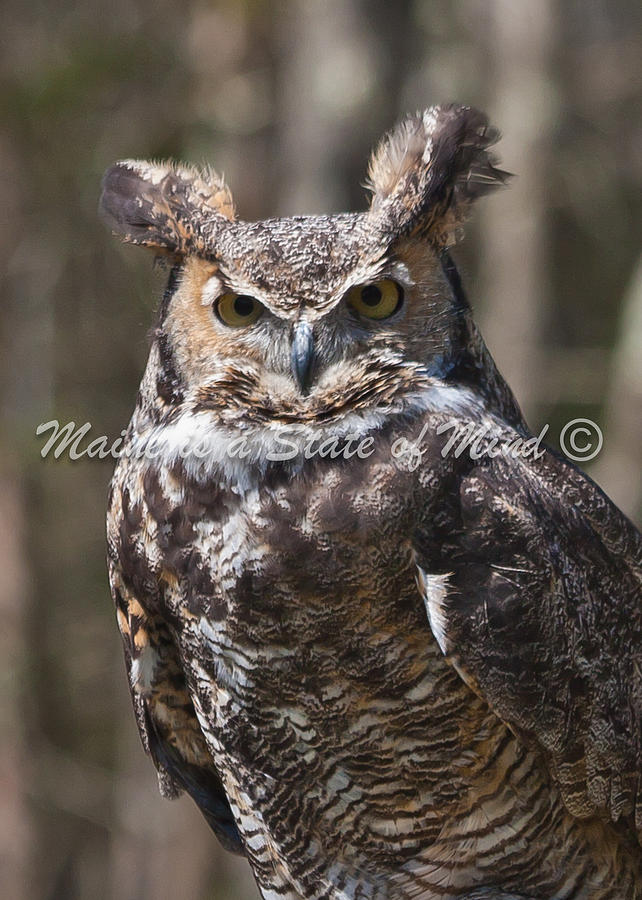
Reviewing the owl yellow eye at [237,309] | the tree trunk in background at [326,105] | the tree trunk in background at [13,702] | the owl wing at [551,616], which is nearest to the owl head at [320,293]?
the owl yellow eye at [237,309]

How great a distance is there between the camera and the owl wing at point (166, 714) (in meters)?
2.26

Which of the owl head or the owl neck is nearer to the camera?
the owl head

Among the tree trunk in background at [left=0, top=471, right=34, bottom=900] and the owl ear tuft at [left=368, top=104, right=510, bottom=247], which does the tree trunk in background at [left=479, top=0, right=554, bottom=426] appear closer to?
the tree trunk in background at [left=0, top=471, right=34, bottom=900]

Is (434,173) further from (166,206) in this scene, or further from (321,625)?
(321,625)

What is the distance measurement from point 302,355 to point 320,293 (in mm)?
132

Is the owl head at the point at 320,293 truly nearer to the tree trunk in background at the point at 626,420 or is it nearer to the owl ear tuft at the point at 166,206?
the owl ear tuft at the point at 166,206

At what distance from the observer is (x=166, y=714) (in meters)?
2.40

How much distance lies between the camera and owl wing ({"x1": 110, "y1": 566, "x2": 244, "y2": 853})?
7.42 ft

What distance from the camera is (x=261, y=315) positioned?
2.06m

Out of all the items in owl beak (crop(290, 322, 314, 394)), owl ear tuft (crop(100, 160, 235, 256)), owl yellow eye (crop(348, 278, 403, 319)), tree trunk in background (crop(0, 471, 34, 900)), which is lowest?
tree trunk in background (crop(0, 471, 34, 900))

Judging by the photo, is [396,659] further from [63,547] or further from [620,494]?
[63,547]

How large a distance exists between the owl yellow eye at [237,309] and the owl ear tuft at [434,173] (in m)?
0.29

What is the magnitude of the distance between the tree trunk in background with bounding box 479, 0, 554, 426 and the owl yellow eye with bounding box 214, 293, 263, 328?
436cm

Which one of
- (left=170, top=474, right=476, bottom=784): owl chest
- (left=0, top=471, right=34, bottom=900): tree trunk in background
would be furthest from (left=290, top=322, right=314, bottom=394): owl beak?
(left=0, top=471, right=34, bottom=900): tree trunk in background
